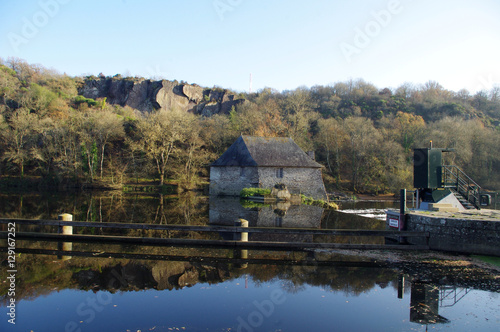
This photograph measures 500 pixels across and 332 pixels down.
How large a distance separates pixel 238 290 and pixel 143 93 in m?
59.3

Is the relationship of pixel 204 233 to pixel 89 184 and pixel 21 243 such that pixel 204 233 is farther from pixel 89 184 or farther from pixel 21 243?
pixel 89 184

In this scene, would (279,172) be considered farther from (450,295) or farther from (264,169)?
(450,295)

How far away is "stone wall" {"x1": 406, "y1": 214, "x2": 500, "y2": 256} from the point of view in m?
8.64

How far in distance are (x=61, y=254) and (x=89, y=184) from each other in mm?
27856

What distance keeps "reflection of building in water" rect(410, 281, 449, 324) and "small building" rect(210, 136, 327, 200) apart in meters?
23.0

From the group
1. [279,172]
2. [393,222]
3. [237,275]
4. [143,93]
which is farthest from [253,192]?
[143,93]

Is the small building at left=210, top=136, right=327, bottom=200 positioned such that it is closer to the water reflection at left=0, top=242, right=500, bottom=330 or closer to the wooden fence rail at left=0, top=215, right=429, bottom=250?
the wooden fence rail at left=0, top=215, right=429, bottom=250

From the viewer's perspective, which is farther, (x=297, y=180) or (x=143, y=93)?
(x=143, y=93)

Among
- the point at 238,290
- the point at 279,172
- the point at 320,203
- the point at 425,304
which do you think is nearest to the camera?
the point at 425,304

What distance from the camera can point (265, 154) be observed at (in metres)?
30.5

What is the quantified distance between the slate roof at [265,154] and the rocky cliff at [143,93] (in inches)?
1223

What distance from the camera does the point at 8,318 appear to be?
4785 mm

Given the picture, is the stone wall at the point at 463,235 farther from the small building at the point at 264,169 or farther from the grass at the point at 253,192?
the small building at the point at 264,169

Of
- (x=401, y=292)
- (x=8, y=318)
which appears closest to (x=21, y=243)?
(x=8, y=318)
